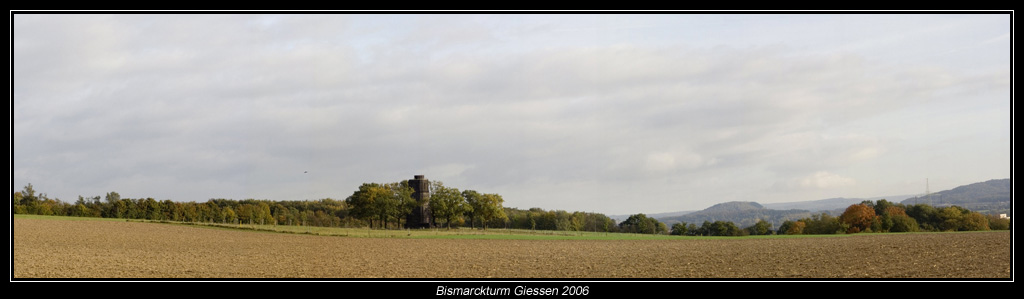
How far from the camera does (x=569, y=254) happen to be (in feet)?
150

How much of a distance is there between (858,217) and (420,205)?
54.2 m

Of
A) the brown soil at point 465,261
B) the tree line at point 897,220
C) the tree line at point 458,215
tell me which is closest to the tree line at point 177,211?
the tree line at point 458,215

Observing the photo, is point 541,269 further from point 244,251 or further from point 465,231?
point 465,231

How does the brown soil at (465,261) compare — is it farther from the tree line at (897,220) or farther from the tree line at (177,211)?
the tree line at (177,211)

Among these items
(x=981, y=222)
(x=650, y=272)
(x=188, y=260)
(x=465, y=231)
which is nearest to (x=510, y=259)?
(x=650, y=272)

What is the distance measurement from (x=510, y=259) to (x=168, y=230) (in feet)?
156

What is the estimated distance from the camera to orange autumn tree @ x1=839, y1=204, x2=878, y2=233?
69938 millimetres

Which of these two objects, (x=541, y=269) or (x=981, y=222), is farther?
(x=981, y=222)

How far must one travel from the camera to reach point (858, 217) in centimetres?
7081

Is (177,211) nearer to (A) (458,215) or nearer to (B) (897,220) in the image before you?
(A) (458,215)

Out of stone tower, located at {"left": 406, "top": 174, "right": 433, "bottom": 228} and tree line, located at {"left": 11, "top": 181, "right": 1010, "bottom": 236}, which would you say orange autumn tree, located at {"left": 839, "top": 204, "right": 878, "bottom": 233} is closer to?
tree line, located at {"left": 11, "top": 181, "right": 1010, "bottom": 236}

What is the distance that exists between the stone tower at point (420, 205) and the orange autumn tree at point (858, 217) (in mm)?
51596

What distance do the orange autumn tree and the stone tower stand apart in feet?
169

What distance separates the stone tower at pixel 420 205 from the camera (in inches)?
3684
